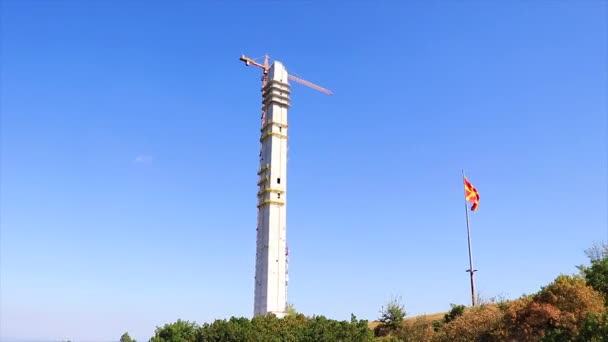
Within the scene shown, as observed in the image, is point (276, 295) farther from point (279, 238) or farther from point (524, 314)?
point (524, 314)

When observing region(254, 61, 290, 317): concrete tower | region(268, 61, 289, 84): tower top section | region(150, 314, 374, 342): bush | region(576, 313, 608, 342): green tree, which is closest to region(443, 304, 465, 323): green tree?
region(150, 314, 374, 342): bush

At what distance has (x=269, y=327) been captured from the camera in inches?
1810

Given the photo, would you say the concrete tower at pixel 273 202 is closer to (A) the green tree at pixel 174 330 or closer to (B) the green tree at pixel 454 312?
(A) the green tree at pixel 174 330

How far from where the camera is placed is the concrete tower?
7031 cm

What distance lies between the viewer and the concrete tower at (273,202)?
231 ft

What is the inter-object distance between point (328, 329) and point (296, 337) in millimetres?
2716

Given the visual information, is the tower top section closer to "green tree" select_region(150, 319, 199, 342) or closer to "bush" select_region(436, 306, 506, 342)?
"green tree" select_region(150, 319, 199, 342)

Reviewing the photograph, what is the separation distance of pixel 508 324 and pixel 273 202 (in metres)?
41.5

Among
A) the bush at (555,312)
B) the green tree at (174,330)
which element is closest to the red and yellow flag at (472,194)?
the bush at (555,312)

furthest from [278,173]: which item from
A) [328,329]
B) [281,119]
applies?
[328,329]

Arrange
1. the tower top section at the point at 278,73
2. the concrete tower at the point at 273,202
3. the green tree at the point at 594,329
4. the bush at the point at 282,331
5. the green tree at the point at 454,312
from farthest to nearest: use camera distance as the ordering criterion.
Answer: the tower top section at the point at 278,73, the concrete tower at the point at 273,202, the green tree at the point at 454,312, the bush at the point at 282,331, the green tree at the point at 594,329

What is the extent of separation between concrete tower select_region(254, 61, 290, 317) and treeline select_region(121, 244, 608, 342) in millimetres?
20954

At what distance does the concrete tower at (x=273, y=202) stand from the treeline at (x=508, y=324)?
2095cm

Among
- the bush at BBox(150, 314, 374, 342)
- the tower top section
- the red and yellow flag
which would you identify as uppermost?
the tower top section
